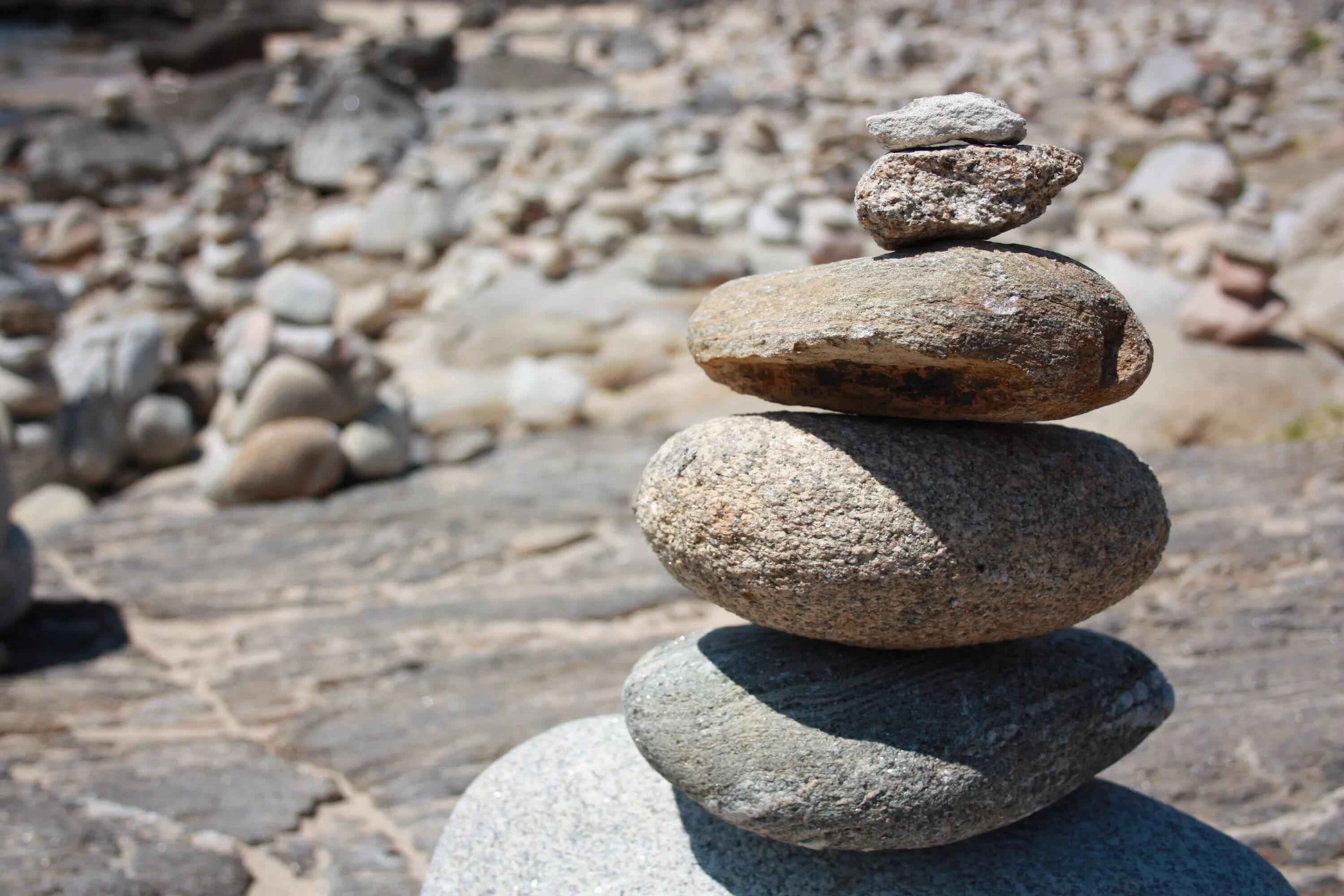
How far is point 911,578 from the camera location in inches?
80.4

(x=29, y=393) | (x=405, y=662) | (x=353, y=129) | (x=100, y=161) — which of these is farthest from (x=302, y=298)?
(x=100, y=161)

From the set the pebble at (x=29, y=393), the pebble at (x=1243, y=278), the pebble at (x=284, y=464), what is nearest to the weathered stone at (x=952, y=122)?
the pebble at (x=1243, y=278)

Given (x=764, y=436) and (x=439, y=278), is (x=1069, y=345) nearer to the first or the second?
(x=764, y=436)

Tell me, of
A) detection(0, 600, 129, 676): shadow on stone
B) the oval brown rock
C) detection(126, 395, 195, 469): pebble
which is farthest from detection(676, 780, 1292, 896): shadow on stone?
detection(126, 395, 195, 469): pebble

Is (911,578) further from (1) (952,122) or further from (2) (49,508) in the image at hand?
(2) (49,508)

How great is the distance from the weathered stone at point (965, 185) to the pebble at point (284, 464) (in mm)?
4776

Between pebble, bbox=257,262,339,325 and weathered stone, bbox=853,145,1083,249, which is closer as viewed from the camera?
weathered stone, bbox=853,145,1083,249

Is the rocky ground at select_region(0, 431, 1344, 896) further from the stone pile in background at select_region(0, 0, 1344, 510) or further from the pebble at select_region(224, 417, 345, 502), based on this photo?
the stone pile in background at select_region(0, 0, 1344, 510)

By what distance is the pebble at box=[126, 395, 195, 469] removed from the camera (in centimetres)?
725

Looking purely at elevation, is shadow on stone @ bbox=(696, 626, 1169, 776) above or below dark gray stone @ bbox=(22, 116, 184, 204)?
below

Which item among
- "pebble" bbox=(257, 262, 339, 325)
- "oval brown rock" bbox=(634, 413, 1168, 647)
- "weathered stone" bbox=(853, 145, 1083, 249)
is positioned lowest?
"pebble" bbox=(257, 262, 339, 325)

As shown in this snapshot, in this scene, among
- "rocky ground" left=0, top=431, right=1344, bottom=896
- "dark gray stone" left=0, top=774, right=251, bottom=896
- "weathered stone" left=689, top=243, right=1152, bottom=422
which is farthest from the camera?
"rocky ground" left=0, top=431, right=1344, bottom=896

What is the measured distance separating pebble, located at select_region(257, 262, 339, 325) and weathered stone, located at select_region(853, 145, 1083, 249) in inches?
196

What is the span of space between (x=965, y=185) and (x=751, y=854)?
1.63m
